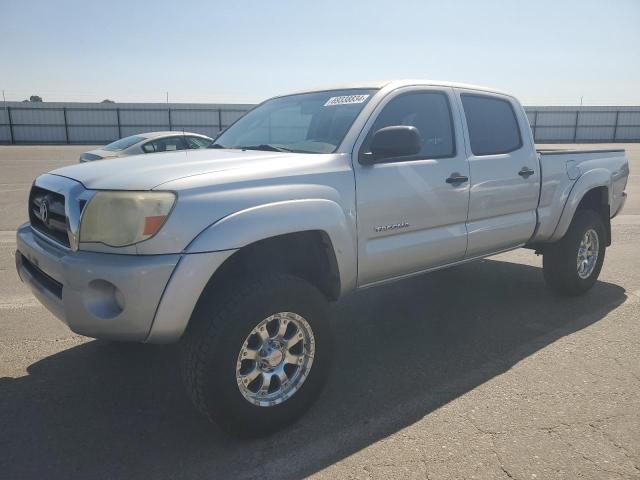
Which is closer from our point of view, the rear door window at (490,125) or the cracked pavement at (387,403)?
the cracked pavement at (387,403)

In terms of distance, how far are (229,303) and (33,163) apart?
20.2 m

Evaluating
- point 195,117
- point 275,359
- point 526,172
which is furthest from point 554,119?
point 275,359

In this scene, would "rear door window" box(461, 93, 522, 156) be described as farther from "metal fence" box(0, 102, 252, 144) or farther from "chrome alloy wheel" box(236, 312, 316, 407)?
"metal fence" box(0, 102, 252, 144)

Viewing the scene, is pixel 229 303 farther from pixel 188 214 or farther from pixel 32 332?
pixel 32 332

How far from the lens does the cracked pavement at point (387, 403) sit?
2.50 metres

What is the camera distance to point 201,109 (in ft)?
121

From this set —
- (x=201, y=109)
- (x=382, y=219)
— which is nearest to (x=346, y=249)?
(x=382, y=219)

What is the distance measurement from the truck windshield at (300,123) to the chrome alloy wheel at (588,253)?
9.71ft

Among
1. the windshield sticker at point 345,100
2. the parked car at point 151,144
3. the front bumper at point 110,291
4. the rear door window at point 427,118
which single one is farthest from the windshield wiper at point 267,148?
the parked car at point 151,144

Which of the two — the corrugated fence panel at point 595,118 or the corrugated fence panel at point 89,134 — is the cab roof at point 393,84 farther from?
the corrugated fence panel at point 595,118

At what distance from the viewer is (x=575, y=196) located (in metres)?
4.79

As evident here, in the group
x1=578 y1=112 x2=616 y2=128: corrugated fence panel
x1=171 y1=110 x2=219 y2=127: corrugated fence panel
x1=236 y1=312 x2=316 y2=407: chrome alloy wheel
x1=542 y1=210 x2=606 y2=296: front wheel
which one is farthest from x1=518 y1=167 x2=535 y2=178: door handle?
x1=578 y1=112 x2=616 y2=128: corrugated fence panel

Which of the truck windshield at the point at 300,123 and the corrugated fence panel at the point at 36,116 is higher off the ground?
the corrugated fence panel at the point at 36,116

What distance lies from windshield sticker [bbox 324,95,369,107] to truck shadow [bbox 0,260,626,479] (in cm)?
182
